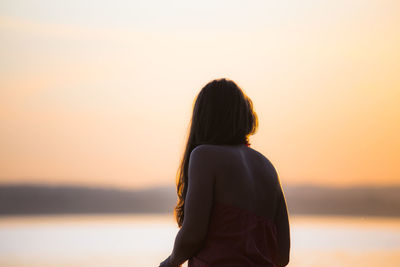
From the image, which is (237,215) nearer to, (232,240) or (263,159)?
(232,240)

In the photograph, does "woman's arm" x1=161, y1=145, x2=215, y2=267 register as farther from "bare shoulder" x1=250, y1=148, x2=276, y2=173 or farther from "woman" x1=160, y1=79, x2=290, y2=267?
"bare shoulder" x1=250, y1=148, x2=276, y2=173

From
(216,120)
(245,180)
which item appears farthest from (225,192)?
(216,120)

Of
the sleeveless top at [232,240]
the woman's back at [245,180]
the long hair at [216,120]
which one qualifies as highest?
the long hair at [216,120]

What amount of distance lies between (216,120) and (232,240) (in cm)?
30

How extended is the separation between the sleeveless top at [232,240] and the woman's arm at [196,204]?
2cm

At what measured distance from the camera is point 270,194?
69.1 inches

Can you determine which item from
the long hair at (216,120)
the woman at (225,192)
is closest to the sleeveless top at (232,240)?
the woman at (225,192)

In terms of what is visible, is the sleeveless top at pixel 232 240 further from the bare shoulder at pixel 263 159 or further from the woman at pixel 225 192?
the bare shoulder at pixel 263 159

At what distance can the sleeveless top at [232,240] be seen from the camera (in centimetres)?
167

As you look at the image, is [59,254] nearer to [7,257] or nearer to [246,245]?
[7,257]

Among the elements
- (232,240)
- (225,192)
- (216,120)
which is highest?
(216,120)

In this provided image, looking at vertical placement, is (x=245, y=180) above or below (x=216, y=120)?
below

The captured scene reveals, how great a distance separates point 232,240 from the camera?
167 cm

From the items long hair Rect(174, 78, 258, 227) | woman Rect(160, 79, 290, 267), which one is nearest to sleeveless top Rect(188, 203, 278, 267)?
woman Rect(160, 79, 290, 267)
